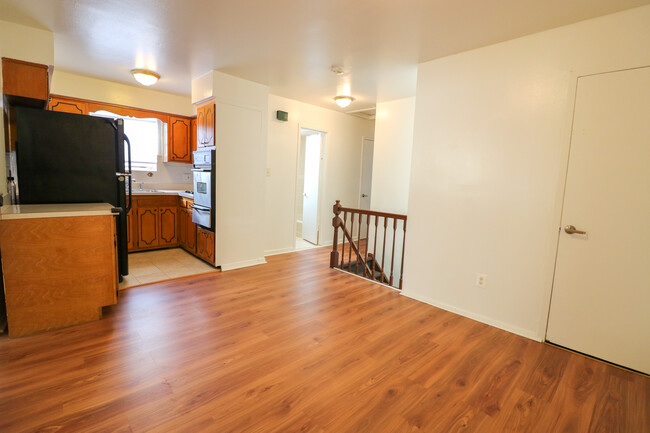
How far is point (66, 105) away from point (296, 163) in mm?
3352

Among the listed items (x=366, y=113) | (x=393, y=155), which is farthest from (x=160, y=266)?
(x=366, y=113)

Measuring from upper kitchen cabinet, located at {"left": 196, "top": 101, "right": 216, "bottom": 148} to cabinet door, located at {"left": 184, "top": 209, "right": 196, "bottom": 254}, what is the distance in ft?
3.77

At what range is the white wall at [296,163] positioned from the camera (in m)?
5.03

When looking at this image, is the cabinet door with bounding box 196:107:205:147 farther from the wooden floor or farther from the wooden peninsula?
the wooden floor

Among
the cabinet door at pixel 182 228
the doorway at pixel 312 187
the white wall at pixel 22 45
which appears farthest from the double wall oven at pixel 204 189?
the doorway at pixel 312 187

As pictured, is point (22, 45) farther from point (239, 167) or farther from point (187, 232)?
point (187, 232)

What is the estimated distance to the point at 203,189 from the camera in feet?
13.6

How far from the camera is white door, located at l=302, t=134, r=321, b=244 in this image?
5969mm

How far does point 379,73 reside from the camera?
3627 millimetres

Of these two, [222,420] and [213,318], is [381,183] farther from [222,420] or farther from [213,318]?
[222,420]

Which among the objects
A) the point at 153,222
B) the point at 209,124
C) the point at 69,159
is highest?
the point at 209,124

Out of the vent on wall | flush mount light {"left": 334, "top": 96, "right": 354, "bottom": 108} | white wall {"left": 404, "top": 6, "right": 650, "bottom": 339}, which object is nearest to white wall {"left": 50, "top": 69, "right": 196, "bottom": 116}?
flush mount light {"left": 334, "top": 96, "right": 354, "bottom": 108}

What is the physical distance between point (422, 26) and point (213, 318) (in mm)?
3097

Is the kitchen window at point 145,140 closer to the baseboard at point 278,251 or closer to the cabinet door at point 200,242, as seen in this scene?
the cabinet door at point 200,242
